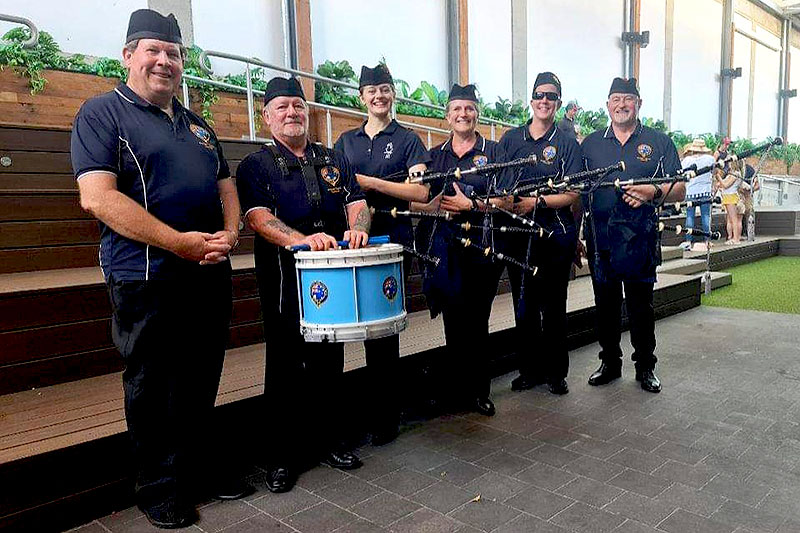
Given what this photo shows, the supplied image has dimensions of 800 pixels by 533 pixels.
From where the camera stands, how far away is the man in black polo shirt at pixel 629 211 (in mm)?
3373

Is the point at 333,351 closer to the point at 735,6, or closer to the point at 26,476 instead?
the point at 26,476

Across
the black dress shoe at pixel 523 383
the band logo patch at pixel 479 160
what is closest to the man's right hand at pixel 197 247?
the band logo patch at pixel 479 160

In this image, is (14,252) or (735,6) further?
(735,6)

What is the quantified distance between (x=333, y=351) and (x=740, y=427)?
7.02ft

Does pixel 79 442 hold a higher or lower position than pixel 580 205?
lower

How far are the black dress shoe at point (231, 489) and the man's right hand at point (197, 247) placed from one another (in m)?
0.98

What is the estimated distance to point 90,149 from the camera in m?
1.92

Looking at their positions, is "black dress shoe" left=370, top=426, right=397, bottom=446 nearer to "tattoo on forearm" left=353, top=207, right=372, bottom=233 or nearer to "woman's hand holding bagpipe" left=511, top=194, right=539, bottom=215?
"tattoo on forearm" left=353, top=207, right=372, bottom=233

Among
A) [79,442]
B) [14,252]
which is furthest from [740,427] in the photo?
[14,252]

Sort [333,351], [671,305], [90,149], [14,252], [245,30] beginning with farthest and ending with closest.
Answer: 1. [245,30]
2. [671,305]
3. [14,252]
4. [333,351]
5. [90,149]

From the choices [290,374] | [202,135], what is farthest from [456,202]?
[202,135]

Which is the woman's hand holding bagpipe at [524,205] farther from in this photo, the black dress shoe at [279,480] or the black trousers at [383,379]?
the black dress shoe at [279,480]

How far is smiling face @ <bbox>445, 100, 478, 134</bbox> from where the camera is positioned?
304cm

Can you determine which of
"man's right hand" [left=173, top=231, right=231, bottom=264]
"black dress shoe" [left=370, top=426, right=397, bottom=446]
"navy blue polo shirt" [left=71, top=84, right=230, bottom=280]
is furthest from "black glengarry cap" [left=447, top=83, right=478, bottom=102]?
→ "black dress shoe" [left=370, top=426, right=397, bottom=446]
